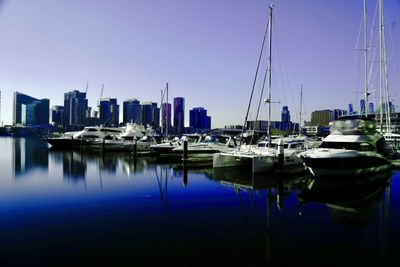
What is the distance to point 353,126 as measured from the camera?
2312 cm

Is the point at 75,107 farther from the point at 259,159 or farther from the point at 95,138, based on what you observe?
the point at 259,159

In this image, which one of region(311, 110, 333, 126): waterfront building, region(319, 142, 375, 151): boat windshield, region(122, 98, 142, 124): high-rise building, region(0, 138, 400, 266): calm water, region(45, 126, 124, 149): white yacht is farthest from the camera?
region(122, 98, 142, 124): high-rise building

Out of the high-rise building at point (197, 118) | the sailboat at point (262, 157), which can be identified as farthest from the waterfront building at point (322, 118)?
the sailboat at point (262, 157)

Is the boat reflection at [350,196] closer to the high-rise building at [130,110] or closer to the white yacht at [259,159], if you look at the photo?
the white yacht at [259,159]

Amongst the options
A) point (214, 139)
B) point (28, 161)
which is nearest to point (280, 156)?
point (214, 139)

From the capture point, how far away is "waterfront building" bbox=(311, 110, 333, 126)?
402ft

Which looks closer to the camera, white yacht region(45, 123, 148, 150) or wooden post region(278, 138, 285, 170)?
wooden post region(278, 138, 285, 170)

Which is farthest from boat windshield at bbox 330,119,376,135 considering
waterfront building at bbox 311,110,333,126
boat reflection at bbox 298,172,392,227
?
waterfront building at bbox 311,110,333,126

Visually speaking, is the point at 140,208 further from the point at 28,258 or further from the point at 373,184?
the point at 373,184

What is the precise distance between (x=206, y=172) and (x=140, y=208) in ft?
40.4

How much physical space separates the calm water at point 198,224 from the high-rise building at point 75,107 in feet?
552

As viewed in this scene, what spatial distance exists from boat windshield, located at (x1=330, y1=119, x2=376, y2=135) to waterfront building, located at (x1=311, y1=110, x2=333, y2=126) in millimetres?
103265

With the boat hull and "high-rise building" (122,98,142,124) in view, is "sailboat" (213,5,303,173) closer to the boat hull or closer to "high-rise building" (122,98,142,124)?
the boat hull

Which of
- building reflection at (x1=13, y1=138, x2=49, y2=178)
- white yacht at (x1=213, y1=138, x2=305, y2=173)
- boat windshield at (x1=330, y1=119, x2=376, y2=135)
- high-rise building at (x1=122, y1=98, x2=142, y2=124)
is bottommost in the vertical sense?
building reflection at (x1=13, y1=138, x2=49, y2=178)
